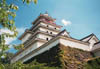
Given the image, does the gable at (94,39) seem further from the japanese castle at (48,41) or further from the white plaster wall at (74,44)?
the white plaster wall at (74,44)

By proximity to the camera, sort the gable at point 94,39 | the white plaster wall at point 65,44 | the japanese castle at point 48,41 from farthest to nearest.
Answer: the gable at point 94,39 → the japanese castle at point 48,41 → the white plaster wall at point 65,44

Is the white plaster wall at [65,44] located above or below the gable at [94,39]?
below

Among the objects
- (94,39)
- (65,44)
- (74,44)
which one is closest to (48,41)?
(65,44)

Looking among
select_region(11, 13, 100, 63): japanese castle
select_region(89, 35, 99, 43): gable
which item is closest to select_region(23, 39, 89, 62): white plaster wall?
select_region(11, 13, 100, 63): japanese castle

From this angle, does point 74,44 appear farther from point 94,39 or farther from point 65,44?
point 94,39

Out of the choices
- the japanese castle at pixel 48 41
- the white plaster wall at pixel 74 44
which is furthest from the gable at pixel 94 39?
the white plaster wall at pixel 74 44

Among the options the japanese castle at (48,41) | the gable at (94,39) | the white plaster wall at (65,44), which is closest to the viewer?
the white plaster wall at (65,44)

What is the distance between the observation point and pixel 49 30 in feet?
98.9

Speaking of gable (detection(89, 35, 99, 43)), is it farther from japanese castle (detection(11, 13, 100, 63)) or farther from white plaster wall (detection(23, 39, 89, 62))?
white plaster wall (detection(23, 39, 89, 62))

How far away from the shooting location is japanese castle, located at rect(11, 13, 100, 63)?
19.1 metres

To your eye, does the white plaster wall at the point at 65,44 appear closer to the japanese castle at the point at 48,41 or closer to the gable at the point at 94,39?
the japanese castle at the point at 48,41

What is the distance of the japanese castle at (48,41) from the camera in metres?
19.1

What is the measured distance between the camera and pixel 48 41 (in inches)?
781

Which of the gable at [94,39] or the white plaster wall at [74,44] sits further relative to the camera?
the gable at [94,39]
